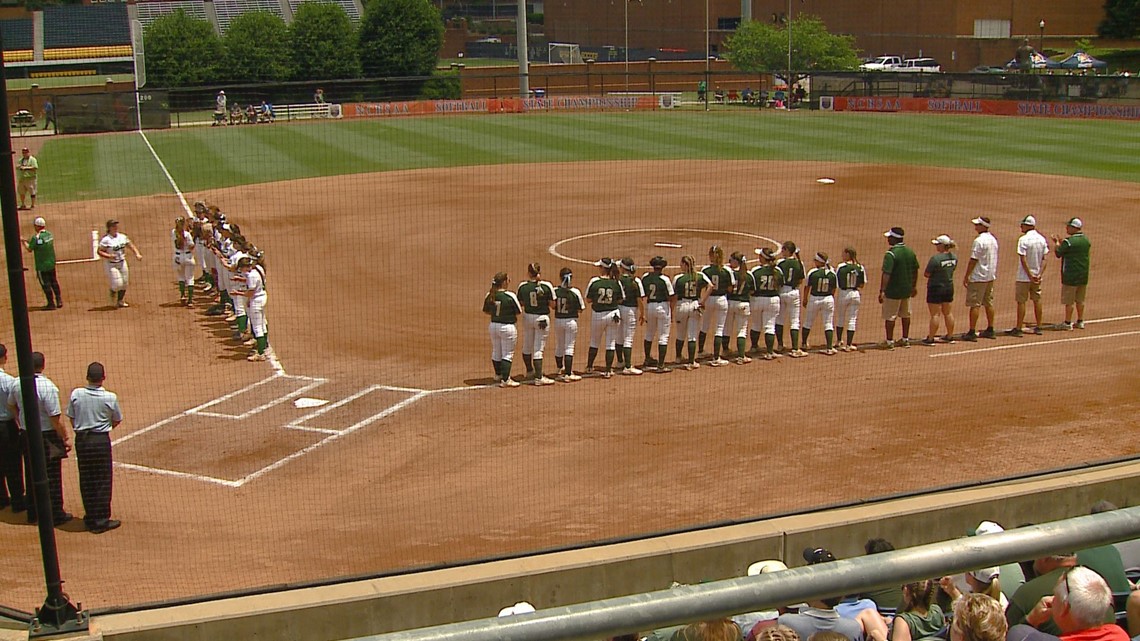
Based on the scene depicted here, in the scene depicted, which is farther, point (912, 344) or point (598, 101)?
point (598, 101)

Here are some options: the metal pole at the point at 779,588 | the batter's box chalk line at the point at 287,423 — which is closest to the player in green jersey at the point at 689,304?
the batter's box chalk line at the point at 287,423

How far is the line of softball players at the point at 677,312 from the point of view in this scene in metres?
14.6

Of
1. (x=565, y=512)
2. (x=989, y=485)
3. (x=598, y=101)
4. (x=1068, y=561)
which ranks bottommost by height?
(x=565, y=512)

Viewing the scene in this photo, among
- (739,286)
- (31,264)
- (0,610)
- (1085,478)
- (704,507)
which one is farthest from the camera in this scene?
(31,264)

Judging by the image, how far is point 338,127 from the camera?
39844 mm

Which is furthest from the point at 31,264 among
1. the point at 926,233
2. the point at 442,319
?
the point at 926,233

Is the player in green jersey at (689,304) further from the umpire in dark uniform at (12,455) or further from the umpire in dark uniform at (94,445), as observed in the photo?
the umpire in dark uniform at (12,455)

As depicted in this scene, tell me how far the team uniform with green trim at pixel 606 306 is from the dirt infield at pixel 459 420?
701mm

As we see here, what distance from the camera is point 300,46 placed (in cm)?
5034

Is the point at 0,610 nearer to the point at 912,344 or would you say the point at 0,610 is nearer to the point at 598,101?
the point at 912,344

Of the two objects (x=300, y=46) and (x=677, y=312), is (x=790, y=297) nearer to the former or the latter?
(x=677, y=312)

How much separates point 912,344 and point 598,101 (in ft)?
103

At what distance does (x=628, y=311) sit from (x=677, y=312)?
0.75 m

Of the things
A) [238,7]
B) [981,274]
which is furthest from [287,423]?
[238,7]
